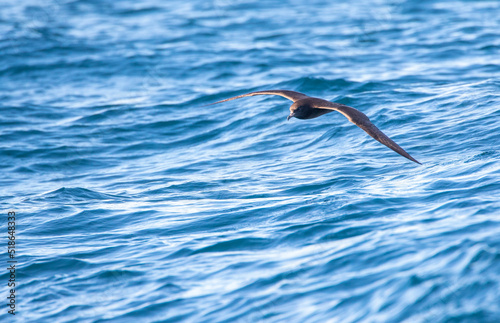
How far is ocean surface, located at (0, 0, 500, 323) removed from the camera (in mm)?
6844

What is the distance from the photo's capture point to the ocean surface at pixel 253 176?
6.84 metres

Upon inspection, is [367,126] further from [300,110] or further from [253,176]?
[253,176]

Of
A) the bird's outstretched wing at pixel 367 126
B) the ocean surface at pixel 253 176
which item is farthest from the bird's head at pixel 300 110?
the ocean surface at pixel 253 176

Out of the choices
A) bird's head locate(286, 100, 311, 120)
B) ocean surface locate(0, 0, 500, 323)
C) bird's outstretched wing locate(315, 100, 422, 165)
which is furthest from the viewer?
bird's head locate(286, 100, 311, 120)

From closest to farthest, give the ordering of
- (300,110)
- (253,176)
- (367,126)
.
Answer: (367,126) < (300,110) < (253,176)

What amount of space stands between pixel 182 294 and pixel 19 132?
9110 millimetres

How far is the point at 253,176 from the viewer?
1096cm

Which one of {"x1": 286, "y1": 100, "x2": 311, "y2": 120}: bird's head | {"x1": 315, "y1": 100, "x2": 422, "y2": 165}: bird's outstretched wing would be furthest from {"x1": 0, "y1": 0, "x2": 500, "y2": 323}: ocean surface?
{"x1": 286, "y1": 100, "x2": 311, "y2": 120}: bird's head

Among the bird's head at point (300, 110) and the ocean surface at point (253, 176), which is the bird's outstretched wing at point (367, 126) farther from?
the ocean surface at point (253, 176)

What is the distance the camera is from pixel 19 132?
48.0 feet

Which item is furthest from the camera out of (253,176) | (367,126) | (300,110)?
(253,176)

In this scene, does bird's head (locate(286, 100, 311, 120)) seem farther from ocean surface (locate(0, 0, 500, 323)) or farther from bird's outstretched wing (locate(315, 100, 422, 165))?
ocean surface (locate(0, 0, 500, 323))

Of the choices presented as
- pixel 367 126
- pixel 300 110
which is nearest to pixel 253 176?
pixel 300 110

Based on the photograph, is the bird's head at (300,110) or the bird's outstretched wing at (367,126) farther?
the bird's head at (300,110)
